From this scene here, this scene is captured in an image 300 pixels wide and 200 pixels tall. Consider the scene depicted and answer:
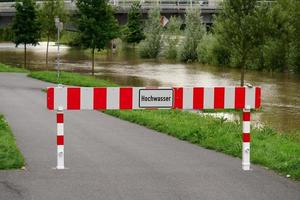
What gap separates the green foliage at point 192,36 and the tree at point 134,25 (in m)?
13.1

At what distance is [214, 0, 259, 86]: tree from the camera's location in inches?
1208

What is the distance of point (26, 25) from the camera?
48.3 meters

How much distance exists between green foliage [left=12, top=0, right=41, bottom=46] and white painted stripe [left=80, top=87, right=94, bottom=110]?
41367 mm

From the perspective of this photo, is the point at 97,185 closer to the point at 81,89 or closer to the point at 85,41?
the point at 81,89

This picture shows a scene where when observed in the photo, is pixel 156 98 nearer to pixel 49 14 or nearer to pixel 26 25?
pixel 26 25

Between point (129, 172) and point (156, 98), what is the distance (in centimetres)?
103

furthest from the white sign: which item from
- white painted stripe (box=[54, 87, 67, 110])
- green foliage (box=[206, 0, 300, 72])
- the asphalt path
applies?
green foliage (box=[206, 0, 300, 72])

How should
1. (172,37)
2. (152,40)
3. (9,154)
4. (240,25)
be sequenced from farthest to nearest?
(152,40)
(172,37)
(240,25)
(9,154)

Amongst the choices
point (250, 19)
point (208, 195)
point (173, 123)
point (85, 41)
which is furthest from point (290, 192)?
point (85, 41)

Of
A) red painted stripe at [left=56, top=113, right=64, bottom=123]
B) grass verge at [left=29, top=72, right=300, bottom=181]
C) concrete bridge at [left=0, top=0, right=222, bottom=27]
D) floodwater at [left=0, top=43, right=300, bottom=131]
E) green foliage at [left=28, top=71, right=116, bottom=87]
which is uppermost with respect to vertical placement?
concrete bridge at [left=0, top=0, right=222, bottom=27]

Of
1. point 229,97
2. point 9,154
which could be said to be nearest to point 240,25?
point 229,97

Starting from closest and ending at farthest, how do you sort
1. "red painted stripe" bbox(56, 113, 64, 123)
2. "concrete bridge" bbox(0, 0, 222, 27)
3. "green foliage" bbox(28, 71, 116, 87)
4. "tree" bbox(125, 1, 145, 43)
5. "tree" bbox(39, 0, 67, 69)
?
"red painted stripe" bbox(56, 113, 64, 123) < "green foliage" bbox(28, 71, 116, 87) < "tree" bbox(39, 0, 67, 69) < "concrete bridge" bbox(0, 0, 222, 27) < "tree" bbox(125, 1, 145, 43)

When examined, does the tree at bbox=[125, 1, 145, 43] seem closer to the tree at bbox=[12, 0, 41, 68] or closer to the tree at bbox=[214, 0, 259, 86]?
the tree at bbox=[12, 0, 41, 68]

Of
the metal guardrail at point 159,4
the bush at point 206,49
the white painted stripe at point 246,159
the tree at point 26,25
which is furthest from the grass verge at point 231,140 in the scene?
the metal guardrail at point 159,4
